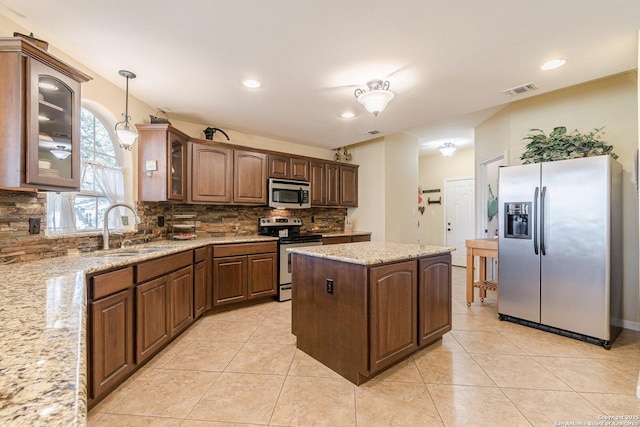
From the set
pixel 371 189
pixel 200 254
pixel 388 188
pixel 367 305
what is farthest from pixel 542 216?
pixel 200 254

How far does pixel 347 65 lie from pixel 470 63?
1021mm

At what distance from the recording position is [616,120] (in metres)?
2.88

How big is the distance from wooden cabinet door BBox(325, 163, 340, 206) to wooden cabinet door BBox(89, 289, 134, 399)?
3.43 metres

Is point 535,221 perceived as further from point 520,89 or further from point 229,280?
point 229,280

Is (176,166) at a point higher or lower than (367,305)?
higher

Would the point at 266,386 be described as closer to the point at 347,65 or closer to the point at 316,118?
the point at 347,65

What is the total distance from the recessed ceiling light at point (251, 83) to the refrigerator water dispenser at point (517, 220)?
2.89 meters

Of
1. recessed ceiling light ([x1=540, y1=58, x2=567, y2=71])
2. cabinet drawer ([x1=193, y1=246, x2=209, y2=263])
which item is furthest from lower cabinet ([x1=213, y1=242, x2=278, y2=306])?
recessed ceiling light ([x1=540, y1=58, x2=567, y2=71])

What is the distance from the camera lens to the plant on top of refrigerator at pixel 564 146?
283 cm

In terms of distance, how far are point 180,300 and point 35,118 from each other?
69.8 inches

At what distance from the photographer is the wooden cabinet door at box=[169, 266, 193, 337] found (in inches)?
101

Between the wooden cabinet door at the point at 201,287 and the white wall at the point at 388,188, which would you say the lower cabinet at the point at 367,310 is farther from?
the white wall at the point at 388,188

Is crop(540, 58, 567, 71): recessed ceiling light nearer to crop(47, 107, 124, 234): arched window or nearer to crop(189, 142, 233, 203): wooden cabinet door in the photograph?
crop(189, 142, 233, 203): wooden cabinet door

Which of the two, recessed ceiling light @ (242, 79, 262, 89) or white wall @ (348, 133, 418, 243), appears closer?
recessed ceiling light @ (242, 79, 262, 89)
